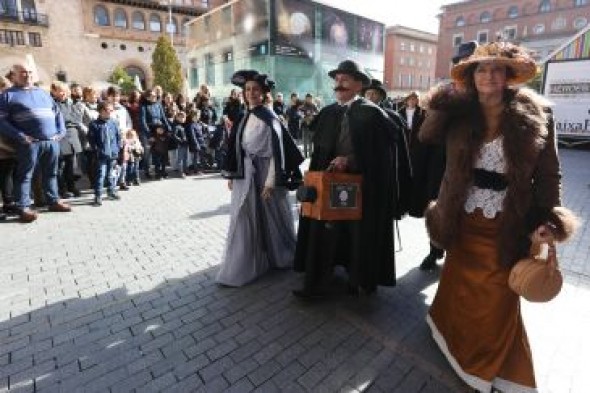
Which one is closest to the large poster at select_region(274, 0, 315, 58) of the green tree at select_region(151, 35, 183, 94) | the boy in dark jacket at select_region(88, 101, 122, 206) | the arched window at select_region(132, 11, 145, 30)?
the boy in dark jacket at select_region(88, 101, 122, 206)

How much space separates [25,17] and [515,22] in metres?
54.6

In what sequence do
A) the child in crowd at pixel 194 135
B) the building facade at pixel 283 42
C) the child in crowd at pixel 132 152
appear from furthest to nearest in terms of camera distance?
the building facade at pixel 283 42 → the child in crowd at pixel 194 135 → the child in crowd at pixel 132 152

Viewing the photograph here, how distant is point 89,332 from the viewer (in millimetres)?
3178

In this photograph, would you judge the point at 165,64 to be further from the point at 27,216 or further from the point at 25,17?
the point at 27,216

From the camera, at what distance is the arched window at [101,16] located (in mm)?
41531

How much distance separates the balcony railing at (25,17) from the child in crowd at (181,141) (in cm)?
3959

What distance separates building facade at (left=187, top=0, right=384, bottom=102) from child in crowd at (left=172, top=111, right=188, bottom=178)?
33.2 feet

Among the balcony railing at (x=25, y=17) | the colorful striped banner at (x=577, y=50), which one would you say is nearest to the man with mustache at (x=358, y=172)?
the colorful striped banner at (x=577, y=50)

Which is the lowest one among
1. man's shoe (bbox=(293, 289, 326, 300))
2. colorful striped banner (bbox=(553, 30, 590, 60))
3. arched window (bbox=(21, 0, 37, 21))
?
man's shoe (bbox=(293, 289, 326, 300))

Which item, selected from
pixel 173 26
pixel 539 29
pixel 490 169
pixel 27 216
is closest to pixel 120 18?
pixel 173 26

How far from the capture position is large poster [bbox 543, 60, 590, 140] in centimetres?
1489

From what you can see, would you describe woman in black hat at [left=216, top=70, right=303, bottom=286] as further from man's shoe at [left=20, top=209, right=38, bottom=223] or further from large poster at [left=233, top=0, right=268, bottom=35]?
large poster at [left=233, top=0, right=268, bottom=35]

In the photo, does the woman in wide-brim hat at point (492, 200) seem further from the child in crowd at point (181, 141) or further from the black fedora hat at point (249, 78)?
the child in crowd at point (181, 141)

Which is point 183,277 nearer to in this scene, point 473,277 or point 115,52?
point 473,277
